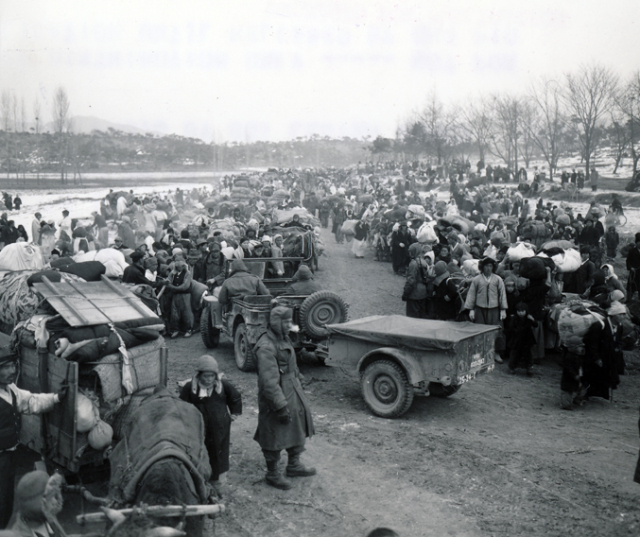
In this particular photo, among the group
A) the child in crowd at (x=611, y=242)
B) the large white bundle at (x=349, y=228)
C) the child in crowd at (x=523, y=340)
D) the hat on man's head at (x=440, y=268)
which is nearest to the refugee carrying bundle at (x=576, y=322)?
the child in crowd at (x=523, y=340)

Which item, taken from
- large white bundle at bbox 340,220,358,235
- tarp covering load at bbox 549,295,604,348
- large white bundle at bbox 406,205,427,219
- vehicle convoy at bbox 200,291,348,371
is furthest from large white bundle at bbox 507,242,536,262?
large white bundle at bbox 340,220,358,235

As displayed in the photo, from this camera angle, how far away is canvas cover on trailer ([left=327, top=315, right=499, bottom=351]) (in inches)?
301

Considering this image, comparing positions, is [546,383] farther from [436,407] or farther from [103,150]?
[103,150]

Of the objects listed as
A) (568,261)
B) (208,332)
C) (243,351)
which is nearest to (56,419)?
(243,351)

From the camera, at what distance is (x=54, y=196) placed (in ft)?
126

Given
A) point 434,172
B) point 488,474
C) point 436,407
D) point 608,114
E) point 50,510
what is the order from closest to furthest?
point 50,510
point 488,474
point 436,407
point 608,114
point 434,172

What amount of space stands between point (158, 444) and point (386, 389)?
163 inches

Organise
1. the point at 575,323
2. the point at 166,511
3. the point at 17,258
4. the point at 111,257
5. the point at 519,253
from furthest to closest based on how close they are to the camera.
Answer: the point at 519,253 → the point at 111,257 → the point at 17,258 → the point at 575,323 → the point at 166,511

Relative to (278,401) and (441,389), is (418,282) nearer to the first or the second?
(441,389)

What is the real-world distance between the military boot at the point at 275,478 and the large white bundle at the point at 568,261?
7.79m

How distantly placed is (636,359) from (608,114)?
96.2ft

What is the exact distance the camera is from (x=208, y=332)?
11.3 m

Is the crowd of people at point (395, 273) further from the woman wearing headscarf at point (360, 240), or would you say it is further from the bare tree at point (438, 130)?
the bare tree at point (438, 130)

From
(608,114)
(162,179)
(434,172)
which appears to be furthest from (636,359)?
(162,179)
